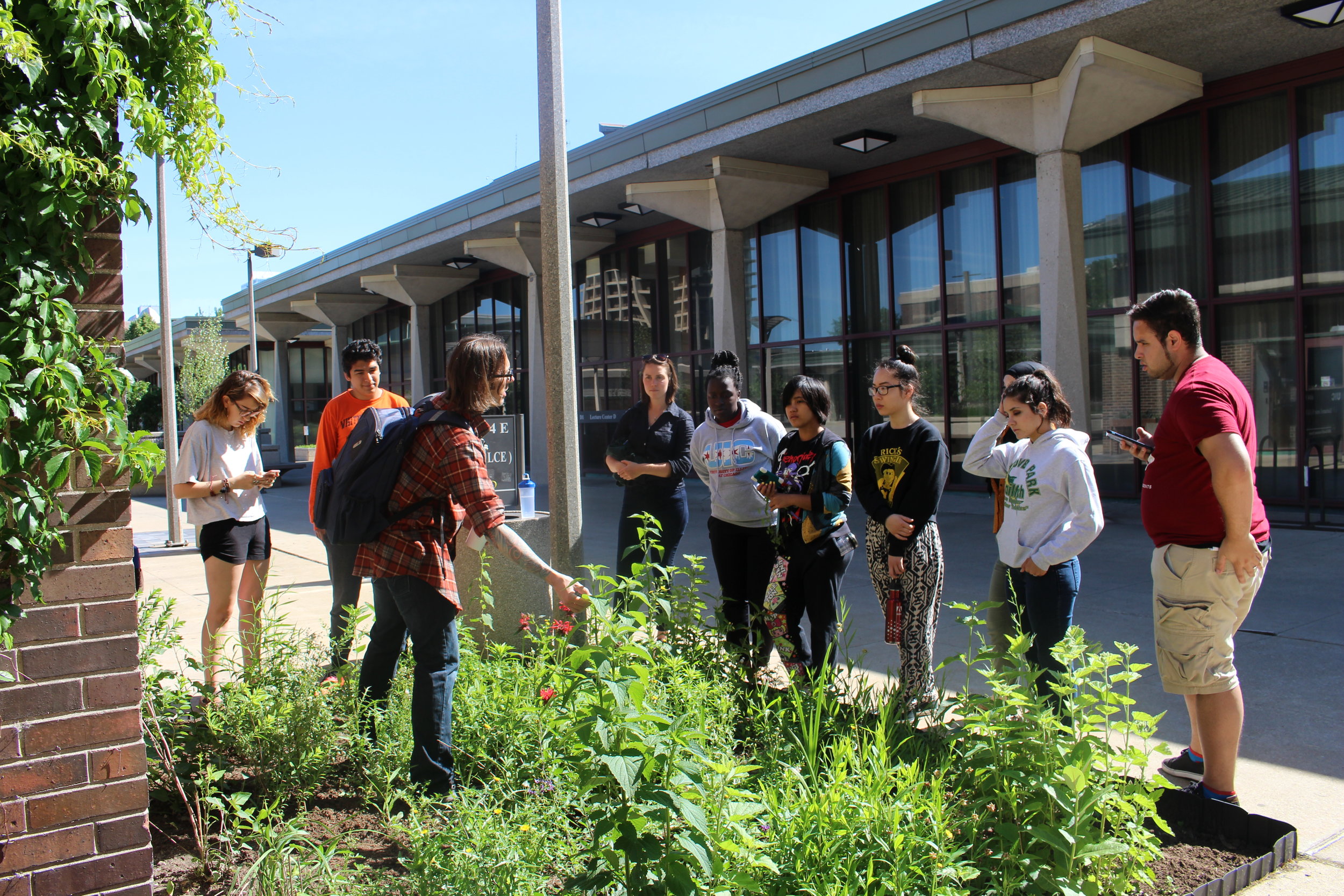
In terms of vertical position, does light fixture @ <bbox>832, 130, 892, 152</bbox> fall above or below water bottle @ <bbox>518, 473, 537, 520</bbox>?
above

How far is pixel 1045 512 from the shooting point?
4.15 metres

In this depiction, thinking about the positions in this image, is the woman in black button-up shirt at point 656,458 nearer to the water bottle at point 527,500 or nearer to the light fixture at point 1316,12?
the water bottle at point 527,500

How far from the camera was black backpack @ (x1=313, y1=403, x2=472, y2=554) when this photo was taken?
3.55m

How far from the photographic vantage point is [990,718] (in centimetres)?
286

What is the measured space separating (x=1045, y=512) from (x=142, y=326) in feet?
240

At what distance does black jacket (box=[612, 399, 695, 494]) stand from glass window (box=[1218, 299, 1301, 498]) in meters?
8.64

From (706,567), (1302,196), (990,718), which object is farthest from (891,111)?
(990,718)

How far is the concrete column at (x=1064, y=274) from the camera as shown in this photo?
1175 centimetres

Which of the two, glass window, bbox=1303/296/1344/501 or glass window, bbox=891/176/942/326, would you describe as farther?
glass window, bbox=891/176/942/326

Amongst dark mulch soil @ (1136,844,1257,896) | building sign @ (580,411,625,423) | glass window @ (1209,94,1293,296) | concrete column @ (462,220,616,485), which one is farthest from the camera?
building sign @ (580,411,625,423)

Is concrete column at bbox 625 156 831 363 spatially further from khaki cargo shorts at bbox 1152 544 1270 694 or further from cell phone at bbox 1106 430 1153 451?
khaki cargo shorts at bbox 1152 544 1270 694

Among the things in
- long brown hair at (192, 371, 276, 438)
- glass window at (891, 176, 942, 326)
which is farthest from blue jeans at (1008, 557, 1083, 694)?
glass window at (891, 176, 942, 326)

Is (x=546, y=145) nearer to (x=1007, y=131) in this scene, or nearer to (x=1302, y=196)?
(x=1007, y=131)

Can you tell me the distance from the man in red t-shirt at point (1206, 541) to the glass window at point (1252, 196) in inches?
378
